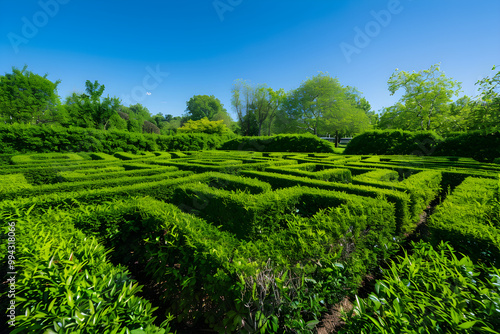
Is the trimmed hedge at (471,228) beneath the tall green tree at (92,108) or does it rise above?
beneath

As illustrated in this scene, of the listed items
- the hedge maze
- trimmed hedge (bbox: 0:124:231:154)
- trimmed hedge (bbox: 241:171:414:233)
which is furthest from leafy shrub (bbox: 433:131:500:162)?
trimmed hedge (bbox: 0:124:231:154)

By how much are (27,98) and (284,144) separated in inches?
1737

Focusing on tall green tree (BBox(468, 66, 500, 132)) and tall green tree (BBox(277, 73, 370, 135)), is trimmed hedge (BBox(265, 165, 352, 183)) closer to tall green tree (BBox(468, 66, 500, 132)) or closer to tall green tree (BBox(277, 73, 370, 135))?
tall green tree (BBox(468, 66, 500, 132))

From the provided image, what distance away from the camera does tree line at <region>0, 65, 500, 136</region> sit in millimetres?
24781

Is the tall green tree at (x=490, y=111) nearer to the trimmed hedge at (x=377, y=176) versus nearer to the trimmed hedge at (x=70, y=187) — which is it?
the trimmed hedge at (x=377, y=176)

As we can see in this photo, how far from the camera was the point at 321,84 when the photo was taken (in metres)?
37.6

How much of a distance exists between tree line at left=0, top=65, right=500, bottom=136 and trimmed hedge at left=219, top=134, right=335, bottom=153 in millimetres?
9607

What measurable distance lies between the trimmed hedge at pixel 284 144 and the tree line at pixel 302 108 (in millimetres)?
9607

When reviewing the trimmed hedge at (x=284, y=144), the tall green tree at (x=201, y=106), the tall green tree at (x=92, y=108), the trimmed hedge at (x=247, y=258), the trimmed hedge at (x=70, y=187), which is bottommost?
the trimmed hedge at (x=247, y=258)

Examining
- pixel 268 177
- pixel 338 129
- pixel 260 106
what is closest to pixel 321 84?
pixel 338 129

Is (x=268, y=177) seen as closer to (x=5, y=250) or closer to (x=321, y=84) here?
(x=5, y=250)

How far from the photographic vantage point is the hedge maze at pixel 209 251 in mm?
1994

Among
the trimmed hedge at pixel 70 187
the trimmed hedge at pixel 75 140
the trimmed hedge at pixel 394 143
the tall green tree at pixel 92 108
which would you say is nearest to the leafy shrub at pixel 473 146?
the trimmed hedge at pixel 394 143

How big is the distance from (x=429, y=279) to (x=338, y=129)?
35.6 m
